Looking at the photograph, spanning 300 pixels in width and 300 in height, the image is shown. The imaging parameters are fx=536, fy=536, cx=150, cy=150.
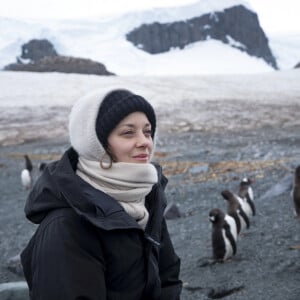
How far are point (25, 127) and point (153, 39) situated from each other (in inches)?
2057

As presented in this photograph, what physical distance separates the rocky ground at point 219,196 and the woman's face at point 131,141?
2.10 m

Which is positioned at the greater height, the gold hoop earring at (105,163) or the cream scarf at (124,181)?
the gold hoop earring at (105,163)

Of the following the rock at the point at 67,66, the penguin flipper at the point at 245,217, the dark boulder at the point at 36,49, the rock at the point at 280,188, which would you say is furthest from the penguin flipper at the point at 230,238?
the dark boulder at the point at 36,49

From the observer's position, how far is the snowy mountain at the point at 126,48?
4184 centimetres

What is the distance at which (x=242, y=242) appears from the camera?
471 centimetres

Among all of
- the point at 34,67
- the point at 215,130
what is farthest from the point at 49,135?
the point at 34,67

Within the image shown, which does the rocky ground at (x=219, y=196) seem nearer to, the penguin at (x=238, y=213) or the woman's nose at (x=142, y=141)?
the penguin at (x=238, y=213)

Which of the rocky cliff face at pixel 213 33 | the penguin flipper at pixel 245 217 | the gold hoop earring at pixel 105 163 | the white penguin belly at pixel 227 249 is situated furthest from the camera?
the rocky cliff face at pixel 213 33

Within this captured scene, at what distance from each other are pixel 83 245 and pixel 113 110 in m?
0.35

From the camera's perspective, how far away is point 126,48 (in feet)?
159

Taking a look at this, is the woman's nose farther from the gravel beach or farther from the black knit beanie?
the gravel beach

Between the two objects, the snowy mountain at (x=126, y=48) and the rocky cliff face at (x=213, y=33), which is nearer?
the snowy mountain at (x=126, y=48)

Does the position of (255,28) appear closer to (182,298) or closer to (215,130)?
(215,130)

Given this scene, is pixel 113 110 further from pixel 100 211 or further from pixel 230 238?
pixel 230 238
